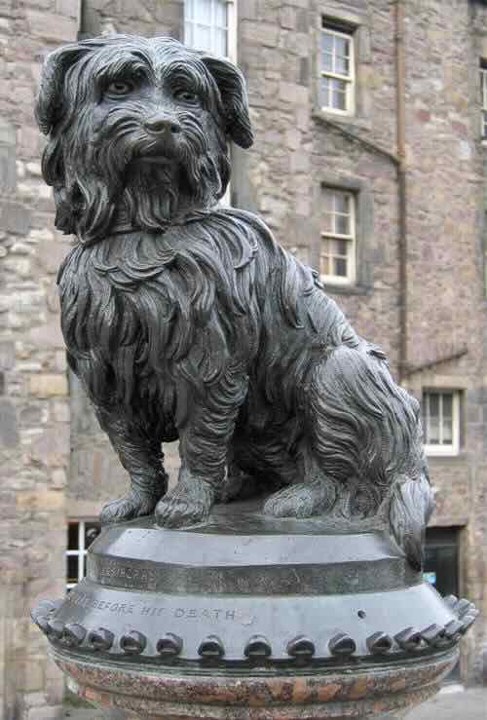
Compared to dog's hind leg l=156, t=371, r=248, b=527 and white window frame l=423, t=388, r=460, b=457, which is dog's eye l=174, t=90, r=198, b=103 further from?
white window frame l=423, t=388, r=460, b=457

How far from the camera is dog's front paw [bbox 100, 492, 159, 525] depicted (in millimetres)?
2955

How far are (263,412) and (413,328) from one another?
11004mm

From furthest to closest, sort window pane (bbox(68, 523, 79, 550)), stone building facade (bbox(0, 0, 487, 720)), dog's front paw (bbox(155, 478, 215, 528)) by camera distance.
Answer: window pane (bbox(68, 523, 79, 550)), stone building facade (bbox(0, 0, 487, 720)), dog's front paw (bbox(155, 478, 215, 528))

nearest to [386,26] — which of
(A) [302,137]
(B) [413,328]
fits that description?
(A) [302,137]

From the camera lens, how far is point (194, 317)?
262cm

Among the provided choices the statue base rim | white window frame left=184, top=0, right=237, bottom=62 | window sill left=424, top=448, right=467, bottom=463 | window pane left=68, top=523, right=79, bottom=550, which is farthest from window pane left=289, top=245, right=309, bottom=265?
the statue base rim

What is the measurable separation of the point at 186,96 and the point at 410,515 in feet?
4.27

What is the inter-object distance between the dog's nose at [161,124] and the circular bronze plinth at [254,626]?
1043 millimetres

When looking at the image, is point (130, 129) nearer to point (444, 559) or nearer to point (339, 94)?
point (339, 94)

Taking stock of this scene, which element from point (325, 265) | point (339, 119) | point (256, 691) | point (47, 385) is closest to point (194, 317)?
point (256, 691)

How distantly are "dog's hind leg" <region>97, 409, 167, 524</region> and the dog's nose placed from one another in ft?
2.76

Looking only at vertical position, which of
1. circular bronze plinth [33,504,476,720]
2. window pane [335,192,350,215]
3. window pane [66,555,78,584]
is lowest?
window pane [66,555,78,584]

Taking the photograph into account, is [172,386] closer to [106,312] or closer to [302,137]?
[106,312]

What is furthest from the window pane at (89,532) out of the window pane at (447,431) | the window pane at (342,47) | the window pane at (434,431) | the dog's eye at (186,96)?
the dog's eye at (186,96)
